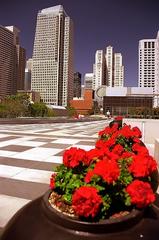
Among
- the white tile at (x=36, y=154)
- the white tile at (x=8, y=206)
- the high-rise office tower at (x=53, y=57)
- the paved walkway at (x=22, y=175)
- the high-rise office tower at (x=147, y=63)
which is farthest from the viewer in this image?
the high-rise office tower at (x=53, y=57)

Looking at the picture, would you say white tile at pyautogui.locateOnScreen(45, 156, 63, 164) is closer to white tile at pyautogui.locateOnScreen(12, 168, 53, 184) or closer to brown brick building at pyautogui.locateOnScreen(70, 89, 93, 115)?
white tile at pyautogui.locateOnScreen(12, 168, 53, 184)

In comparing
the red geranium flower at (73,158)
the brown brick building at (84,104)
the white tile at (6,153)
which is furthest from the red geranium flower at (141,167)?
the brown brick building at (84,104)

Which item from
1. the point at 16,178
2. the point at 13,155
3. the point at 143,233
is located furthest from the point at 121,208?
the point at 13,155

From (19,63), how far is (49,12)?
4063 centimetres

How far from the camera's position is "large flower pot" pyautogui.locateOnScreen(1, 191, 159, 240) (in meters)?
1.78

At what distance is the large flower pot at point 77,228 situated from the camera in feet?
5.84

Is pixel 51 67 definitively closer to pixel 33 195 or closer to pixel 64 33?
pixel 64 33

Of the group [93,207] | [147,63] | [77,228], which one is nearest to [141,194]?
[93,207]

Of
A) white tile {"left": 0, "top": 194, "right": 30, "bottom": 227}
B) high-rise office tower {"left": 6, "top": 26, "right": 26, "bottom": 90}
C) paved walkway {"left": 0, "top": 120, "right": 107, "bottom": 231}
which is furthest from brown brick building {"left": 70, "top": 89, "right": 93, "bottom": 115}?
white tile {"left": 0, "top": 194, "right": 30, "bottom": 227}

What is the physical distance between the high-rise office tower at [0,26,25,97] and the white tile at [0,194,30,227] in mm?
163542

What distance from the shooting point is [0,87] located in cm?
16012

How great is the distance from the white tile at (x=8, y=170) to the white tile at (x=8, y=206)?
1613mm

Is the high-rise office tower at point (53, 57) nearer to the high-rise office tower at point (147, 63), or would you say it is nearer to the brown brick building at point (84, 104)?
the brown brick building at point (84, 104)

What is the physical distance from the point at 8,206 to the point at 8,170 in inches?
104
